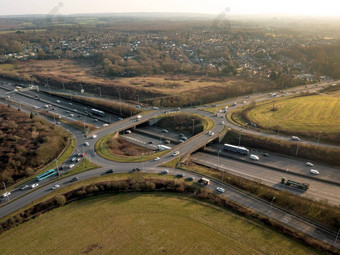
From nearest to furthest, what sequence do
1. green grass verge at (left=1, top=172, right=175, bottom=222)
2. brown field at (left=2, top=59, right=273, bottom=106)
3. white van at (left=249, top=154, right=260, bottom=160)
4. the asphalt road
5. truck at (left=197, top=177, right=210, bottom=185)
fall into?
green grass verge at (left=1, top=172, right=175, bottom=222) → the asphalt road → truck at (left=197, top=177, right=210, bottom=185) → white van at (left=249, top=154, right=260, bottom=160) → brown field at (left=2, top=59, right=273, bottom=106)

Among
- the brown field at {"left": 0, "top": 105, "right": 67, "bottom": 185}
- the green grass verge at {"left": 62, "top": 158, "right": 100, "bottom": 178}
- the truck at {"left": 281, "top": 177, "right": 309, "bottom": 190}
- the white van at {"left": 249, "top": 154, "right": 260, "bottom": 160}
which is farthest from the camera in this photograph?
the white van at {"left": 249, "top": 154, "right": 260, "bottom": 160}

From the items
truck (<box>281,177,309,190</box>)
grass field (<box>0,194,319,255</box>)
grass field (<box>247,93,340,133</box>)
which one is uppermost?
grass field (<box>247,93,340,133</box>)

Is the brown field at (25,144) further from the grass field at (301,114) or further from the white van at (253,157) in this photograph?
the grass field at (301,114)

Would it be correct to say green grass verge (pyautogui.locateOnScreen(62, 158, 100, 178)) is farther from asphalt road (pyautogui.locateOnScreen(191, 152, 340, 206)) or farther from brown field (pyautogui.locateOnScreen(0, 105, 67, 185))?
asphalt road (pyautogui.locateOnScreen(191, 152, 340, 206))

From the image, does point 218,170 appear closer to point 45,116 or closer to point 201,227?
point 201,227

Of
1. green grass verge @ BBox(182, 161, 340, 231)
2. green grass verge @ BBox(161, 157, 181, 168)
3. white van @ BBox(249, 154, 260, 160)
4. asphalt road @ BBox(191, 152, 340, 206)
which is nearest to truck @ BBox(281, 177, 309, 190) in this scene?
asphalt road @ BBox(191, 152, 340, 206)

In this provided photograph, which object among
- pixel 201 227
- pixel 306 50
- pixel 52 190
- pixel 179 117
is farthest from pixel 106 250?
pixel 306 50
